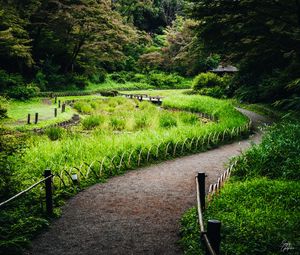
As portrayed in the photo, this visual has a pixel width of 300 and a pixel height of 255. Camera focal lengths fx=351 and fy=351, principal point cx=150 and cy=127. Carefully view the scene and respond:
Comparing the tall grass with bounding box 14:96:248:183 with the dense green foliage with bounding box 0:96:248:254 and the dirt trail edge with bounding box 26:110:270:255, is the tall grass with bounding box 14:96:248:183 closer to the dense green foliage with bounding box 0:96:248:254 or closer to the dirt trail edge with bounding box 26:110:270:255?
Result: the dense green foliage with bounding box 0:96:248:254

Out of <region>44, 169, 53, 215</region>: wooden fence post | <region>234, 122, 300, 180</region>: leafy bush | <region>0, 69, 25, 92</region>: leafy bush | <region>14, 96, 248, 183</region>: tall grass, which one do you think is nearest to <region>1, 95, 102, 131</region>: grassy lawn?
<region>0, 69, 25, 92</region>: leafy bush

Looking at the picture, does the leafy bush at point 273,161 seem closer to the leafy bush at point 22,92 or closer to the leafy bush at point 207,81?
the leafy bush at point 22,92

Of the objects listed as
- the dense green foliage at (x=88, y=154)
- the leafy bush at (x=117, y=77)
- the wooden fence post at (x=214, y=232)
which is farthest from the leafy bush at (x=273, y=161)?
the leafy bush at (x=117, y=77)

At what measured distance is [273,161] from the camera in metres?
10.2

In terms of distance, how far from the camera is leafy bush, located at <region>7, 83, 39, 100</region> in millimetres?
32781

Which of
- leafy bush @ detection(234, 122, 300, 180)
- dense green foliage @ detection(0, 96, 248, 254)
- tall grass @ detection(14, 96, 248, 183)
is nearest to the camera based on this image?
dense green foliage @ detection(0, 96, 248, 254)

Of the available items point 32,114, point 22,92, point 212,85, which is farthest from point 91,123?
point 212,85

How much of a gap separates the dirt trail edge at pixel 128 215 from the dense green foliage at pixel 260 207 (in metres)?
0.58

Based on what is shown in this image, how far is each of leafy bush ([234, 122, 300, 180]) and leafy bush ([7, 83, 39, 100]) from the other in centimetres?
2698

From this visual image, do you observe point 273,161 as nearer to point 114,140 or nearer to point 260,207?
point 260,207

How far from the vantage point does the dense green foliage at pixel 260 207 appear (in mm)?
5730

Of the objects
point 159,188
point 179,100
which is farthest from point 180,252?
point 179,100

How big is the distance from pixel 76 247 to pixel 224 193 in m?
3.66

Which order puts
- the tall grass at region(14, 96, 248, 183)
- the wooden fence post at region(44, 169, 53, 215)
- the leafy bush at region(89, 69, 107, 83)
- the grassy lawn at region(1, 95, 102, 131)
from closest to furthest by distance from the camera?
the wooden fence post at region(44, 169, 53, 215) < the tall grass at region(14, 96, 248, 183) < the grassy lawn at region(1, 95, 102, 131) < the leafy bush at region(89, 69, 107, 83)
